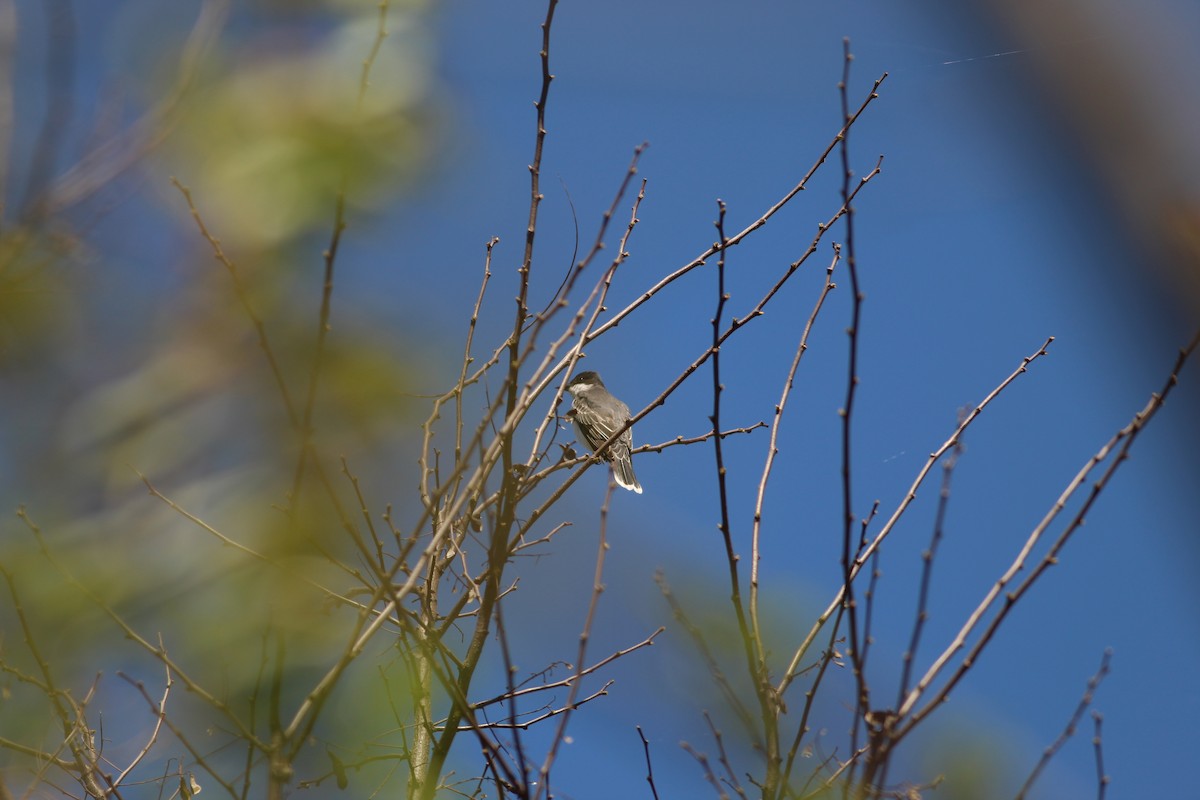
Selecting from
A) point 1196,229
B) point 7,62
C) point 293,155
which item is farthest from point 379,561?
point 1196,229

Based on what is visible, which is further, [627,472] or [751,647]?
[627,472]

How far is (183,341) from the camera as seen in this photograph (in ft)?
8.33

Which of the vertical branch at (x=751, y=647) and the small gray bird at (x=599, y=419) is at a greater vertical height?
the small gray bird at (x=599, y=419)

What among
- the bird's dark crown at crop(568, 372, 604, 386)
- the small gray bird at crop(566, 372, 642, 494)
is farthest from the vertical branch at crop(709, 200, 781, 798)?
the bird's dark crown at crop(568, 372, 604, 386)

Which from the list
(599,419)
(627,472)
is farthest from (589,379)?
(627,472)

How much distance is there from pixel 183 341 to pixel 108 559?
526 millimetres

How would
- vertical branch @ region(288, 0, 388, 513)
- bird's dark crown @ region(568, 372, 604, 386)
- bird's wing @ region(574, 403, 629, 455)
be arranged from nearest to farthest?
vertical branch @ region(288, 0, 388, 513)
bird's wing @ region(574, 403, 629, 455)
bird's dark crown @ region(568, 372, 604, 386)

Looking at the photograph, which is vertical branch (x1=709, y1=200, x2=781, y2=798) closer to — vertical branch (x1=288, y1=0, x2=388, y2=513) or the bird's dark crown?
vertical branch (x1=288, y1=0, x2=388, y2=513)

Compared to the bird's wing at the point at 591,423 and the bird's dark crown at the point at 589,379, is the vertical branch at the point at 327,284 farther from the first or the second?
the bird's dark crown at the point at 589,379

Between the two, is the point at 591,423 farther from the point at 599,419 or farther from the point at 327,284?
the point at 327,284

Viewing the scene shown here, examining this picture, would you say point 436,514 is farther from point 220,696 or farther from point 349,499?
point 220,696

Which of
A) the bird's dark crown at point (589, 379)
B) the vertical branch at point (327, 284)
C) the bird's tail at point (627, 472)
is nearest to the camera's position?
the vertical branch at point (327, 284)

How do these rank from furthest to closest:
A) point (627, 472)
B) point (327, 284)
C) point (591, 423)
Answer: point (591, 423) < point (627, 472) < point (327, 284)

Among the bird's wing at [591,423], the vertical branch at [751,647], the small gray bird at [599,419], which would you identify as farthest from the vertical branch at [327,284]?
the bird's wing at [591,423]
